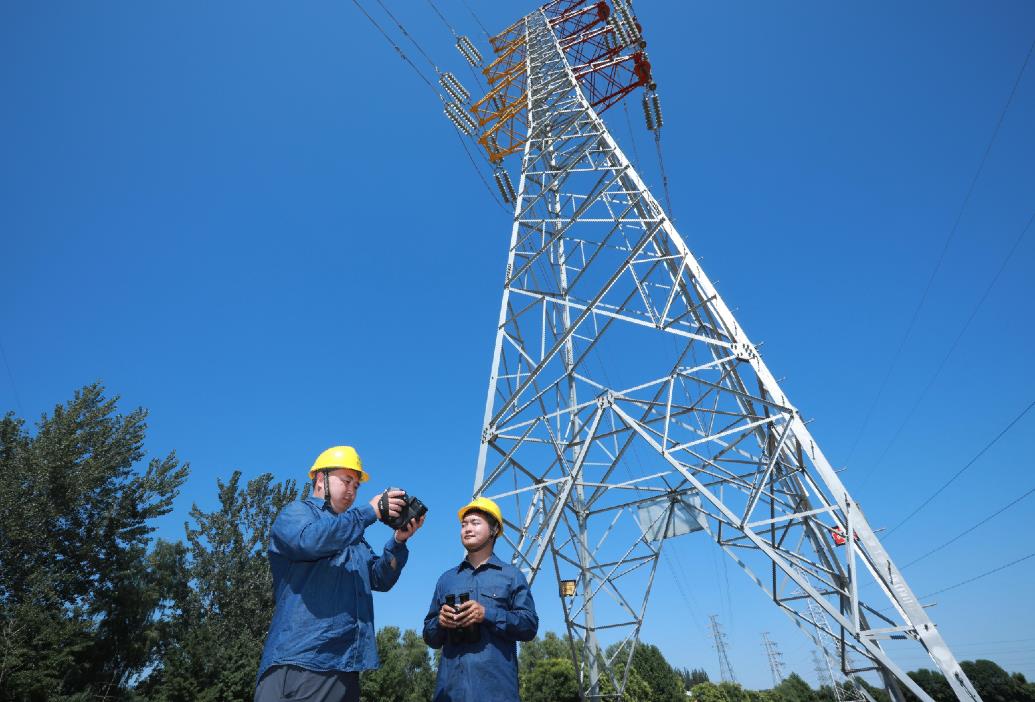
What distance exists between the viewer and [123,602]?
60.2 feet

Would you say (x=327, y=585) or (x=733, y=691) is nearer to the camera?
(x=327, y=585)

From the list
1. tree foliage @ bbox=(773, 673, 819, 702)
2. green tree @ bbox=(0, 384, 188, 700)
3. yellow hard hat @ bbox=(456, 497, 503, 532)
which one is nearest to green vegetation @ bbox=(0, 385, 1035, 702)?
green tree @ bbox=(0, 384, 188, 700)

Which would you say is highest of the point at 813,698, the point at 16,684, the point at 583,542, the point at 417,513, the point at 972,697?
the point at 813,698

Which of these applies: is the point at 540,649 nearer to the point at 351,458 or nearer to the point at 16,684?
the point at 16,684

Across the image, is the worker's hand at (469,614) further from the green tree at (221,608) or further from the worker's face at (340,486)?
the green tree at (221,608)

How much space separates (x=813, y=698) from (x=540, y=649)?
2936 centimetres

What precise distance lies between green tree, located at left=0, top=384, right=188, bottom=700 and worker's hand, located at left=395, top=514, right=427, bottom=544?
17.1 metres

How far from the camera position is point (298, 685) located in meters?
2.22

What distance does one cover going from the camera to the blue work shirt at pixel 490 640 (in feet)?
8.64

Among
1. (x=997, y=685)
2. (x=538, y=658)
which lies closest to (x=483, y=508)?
(x=538, y=658)

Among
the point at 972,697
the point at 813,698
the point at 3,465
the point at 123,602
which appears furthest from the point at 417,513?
the point at 813,698

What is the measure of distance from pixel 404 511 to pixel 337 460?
50 centimetres

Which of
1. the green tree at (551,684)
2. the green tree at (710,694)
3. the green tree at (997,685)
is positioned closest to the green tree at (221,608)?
the green tree at (551,684)

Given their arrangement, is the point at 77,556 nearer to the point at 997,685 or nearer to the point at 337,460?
the point at 337,460
